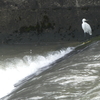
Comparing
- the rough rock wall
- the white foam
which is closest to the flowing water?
the white foam

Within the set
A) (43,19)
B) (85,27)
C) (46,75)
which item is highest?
(43,19)

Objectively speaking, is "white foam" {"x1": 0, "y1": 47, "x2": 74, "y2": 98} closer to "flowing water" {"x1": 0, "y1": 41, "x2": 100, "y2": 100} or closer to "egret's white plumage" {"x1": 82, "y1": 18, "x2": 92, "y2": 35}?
"flowing water" {"x1": 0, "y1": 41, "x2": 100, "y2": 100}

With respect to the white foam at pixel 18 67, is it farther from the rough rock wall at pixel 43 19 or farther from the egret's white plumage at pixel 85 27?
the rough rock wall at pixel 43 19

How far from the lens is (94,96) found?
3.15 meters

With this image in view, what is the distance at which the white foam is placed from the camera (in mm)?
5182

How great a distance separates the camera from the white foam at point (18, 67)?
5.18 m

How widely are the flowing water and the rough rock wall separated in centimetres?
88

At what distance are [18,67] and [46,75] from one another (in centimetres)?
163

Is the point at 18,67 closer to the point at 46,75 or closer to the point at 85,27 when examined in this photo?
the point at 46,75

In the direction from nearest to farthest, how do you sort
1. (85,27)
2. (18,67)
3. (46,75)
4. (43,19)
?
(46,75), (18,67), (85,27), (43,19)

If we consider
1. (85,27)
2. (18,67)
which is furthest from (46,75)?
(85,27)

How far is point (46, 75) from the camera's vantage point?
4.73 metres

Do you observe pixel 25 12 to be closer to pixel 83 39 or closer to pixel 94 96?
pixel 83 39

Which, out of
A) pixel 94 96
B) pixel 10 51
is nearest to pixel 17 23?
pixel 10 51
